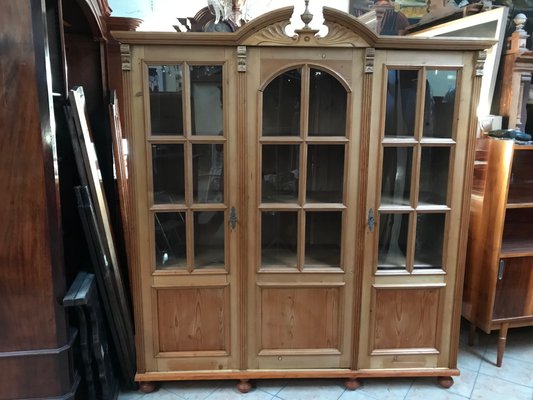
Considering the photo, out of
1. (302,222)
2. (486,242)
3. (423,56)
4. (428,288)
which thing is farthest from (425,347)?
(423,56)

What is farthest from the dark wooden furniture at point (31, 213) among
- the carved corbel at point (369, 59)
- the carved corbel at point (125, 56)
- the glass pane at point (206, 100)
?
the carved corbel at point (369, 59)

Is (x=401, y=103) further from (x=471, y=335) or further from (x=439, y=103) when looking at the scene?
(x=471, y=335)

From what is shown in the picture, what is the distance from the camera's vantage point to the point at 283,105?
6.06 ft

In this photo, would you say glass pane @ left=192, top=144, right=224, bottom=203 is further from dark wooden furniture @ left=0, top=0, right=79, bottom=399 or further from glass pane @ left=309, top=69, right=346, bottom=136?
dark wooden furniture @ left=0, top=0, right=79, bottom=399

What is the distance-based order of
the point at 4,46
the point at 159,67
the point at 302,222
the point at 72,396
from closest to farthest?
the point at 4,46 < the point at 72,396 < the point at 159,67 < the point at 302,222

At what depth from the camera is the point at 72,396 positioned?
1.56m

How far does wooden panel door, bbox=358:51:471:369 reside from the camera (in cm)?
180

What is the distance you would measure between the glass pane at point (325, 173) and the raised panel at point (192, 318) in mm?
637

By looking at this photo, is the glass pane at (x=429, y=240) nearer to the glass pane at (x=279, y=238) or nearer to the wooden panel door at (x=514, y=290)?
the wooden panel door at (x=514, y=290)

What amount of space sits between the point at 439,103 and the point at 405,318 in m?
1.04

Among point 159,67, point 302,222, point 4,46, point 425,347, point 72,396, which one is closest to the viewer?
point 4,46

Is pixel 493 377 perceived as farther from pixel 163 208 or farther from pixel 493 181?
pixel 163 208

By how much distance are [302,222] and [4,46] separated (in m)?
1.32

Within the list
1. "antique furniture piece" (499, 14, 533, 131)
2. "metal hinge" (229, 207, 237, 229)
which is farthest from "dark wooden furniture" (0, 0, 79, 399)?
"antique furniture piece" (499, 14, 533, 131)
